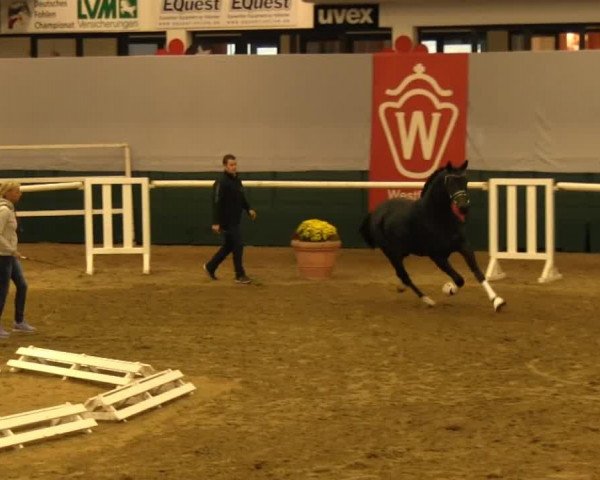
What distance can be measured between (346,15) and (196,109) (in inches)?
292

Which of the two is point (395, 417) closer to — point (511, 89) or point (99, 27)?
point (511, 89)

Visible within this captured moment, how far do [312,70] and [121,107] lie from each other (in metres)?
2.84

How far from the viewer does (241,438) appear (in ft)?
29.1

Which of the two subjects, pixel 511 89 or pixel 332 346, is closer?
pixel 332 346

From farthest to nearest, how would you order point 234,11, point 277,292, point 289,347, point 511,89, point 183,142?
point 234,11, point 183,142, point 511,89, point 277,292, point 289,347

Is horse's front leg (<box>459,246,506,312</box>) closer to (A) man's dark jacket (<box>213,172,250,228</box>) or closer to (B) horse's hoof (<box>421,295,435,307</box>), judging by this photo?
(B) horse's hoof (<box>421,295,435,307</box>)

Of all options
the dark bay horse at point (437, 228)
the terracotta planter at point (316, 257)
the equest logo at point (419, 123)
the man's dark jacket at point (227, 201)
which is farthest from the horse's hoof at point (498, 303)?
the equest logo at point (419, 123)

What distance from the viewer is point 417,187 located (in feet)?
58.0

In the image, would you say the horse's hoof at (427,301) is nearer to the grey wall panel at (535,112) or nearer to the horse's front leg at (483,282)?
the horse's front leg at (483,282)

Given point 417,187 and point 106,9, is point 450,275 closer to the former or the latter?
point 417,187

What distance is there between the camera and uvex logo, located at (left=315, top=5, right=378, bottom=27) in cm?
2678

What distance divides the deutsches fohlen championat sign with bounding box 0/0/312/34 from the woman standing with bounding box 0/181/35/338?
48.9ft

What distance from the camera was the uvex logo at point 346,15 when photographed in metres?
26.8

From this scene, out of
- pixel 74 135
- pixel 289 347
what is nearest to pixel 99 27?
pixel 74 135
